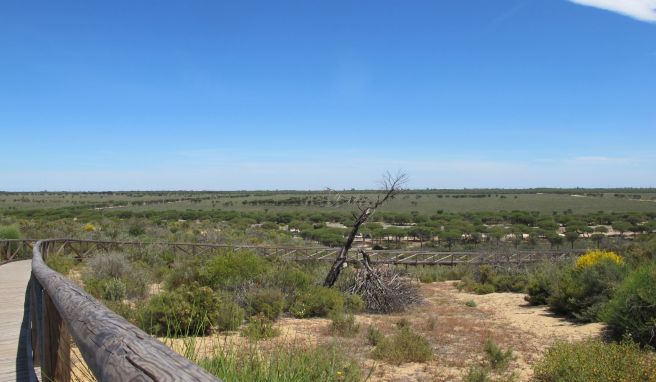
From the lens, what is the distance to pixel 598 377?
7449 mm

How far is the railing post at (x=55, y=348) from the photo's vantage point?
3.61 meters

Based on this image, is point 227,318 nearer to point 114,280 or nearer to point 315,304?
point 315,304

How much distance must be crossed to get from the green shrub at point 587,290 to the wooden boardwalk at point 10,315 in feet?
40.5

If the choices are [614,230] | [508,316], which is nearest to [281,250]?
[508,316]

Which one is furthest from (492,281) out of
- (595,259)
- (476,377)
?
(476,377)

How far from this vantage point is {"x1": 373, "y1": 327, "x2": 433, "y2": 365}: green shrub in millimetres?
9898

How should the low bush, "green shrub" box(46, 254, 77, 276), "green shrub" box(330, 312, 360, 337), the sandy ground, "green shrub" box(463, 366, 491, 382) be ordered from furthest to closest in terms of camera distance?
the low bush → "green shrub" box(46, 254, 77, 276) → "green shrub" box(330, 312, 360, 337) → the sandy ground → "green shrub" box(463, 366, 491, 382)

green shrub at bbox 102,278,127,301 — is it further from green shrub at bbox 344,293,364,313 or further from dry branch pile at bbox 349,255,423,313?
dry branch pile at bbox 349,255,423,313

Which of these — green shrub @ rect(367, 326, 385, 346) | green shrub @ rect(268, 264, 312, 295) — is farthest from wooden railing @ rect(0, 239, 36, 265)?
green shrub @ rect(367, 326, 385, 346)

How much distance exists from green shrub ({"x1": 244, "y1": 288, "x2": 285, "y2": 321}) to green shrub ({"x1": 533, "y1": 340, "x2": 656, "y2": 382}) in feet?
22.0

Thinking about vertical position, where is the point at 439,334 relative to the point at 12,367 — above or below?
below

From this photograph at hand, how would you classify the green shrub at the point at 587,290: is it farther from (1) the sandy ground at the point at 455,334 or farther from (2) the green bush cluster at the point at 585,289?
(1) the sandy ground at the point at 455,334

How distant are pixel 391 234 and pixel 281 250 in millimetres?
25888

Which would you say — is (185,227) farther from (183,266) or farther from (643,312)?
(643,312)
